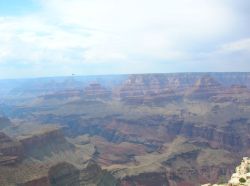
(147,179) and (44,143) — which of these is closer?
(147,179)

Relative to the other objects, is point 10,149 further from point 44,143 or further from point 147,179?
point 147,179


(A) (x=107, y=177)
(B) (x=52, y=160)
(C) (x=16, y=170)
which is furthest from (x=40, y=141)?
(C) (x=16, y=170)

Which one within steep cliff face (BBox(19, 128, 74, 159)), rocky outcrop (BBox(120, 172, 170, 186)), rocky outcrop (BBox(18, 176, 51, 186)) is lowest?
rocky outcrop (BBox(120, 172, 170, 186))

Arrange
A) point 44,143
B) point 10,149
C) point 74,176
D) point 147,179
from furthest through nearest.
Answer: point 44,143 < point 147,179 < point 10,149 < point 74,176

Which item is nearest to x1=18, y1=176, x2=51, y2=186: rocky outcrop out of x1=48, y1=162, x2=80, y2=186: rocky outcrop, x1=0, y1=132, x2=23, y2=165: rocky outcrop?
x1=48, y1=162, x2=80, y2=186: rocky outcrop

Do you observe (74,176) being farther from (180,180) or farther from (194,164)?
(194,164)

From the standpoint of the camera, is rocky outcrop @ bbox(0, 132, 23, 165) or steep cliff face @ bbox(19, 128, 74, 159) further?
steep cliff face @ bbox(19, 128, 74, 159)

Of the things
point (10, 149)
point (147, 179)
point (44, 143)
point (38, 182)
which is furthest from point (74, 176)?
point (44, 143)

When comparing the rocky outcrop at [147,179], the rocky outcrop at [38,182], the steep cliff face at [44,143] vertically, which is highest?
the rocky outcrop at [38,182]

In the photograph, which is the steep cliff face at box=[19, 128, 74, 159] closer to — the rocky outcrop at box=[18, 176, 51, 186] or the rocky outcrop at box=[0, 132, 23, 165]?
the rocky outcrop at box=[0, 132, 23, 165]

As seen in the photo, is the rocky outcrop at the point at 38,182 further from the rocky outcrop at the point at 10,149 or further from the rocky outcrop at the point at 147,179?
the rocky outcrop at the point at 147,179

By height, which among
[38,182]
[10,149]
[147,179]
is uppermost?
[10,149]

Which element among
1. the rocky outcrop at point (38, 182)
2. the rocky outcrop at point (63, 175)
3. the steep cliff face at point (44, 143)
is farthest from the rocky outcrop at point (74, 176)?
the steep cliff face at point (44, 143)
